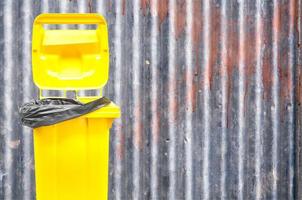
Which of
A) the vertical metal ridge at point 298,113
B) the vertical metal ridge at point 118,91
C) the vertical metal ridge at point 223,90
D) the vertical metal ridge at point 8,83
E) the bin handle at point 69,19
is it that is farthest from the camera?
the vertical metal ridge at point 298,113

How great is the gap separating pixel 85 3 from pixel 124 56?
50cm

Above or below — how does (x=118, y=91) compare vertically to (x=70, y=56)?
below

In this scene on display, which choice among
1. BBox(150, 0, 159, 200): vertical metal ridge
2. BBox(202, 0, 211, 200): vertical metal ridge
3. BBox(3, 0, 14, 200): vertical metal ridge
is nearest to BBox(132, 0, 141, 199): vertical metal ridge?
BBox(150, 0, 159, 200): vertical metal ridge

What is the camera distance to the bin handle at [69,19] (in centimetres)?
338

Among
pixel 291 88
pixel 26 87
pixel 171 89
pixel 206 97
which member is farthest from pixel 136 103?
pixel 291 88

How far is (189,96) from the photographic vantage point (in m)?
4.27

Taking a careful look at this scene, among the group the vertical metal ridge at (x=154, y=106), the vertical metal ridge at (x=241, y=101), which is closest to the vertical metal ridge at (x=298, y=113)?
the vertical metal ridge at (x=241, y=101)

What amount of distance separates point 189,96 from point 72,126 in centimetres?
130

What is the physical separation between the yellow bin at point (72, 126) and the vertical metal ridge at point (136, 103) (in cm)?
71

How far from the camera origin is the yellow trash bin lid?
342 cm

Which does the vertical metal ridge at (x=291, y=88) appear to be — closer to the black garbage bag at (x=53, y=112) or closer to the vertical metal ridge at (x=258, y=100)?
the vertical metal ridge at (x=258, y=100)

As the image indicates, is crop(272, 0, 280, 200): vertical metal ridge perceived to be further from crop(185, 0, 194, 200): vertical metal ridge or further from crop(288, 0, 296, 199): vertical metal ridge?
crop(185, 0, 194, 200): vertical metal ridge

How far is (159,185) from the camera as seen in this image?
4254 mm

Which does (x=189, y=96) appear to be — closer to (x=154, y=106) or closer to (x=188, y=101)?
(x=188, y=101)
